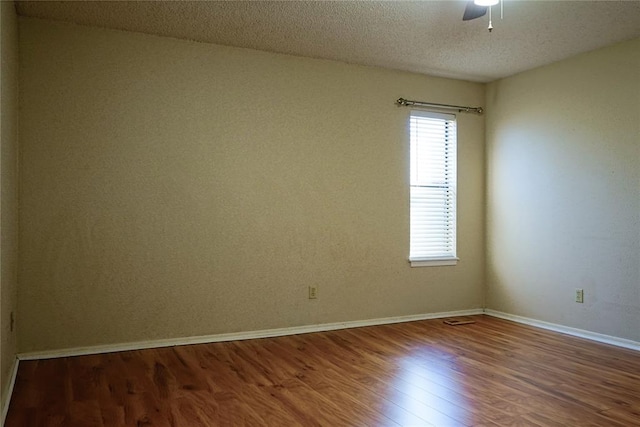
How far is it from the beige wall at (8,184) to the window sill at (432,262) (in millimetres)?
3556

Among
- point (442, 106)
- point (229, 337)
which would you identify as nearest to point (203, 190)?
point (229, 337)

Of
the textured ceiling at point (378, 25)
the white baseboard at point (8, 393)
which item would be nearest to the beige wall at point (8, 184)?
the white baseboard at point (8, 393)

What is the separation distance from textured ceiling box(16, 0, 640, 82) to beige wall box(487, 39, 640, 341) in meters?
0.39

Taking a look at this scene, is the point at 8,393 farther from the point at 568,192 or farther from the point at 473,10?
the point at 568,192

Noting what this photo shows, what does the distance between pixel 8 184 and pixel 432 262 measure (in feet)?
12.8

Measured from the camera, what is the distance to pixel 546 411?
2826 millimetres

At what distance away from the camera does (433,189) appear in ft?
17.9

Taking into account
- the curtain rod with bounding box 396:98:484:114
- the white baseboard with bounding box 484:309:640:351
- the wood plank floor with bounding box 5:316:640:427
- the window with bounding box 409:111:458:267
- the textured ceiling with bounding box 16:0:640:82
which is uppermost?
the textured ceiling with bounding box 16:0:640:82

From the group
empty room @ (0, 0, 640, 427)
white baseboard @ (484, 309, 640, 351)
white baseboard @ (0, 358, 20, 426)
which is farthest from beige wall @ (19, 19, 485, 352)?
white baseboard @ (484, 309, 640, 351)

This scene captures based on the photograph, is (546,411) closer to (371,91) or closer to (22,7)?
(371,91)

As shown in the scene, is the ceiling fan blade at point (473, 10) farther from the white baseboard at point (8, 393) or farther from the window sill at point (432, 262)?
the white baseboard at point (8, 393)

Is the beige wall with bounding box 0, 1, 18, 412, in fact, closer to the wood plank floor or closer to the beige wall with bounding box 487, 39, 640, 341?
the wood plank floor

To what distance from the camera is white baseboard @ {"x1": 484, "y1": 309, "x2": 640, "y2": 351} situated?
426 centimetres

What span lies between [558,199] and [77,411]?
171 inches
